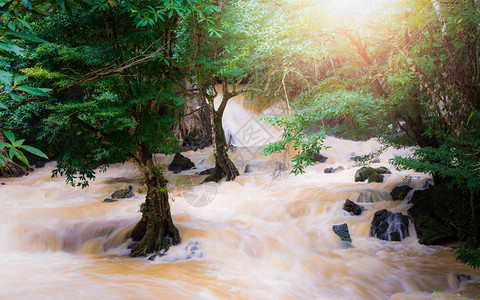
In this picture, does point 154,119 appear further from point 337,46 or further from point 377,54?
point 377,54

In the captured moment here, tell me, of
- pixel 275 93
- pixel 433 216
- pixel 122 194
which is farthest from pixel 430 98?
pixel 122 194

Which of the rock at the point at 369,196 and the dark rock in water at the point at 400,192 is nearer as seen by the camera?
the dark rock in water at the point at 400,192

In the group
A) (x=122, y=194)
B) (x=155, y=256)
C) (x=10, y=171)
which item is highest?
(x=10, y=171)

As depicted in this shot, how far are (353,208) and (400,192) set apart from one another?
1.47 m

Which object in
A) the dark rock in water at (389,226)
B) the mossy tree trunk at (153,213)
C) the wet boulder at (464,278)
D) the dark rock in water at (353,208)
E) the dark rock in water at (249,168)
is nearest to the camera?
the wet boulder at (464,278)

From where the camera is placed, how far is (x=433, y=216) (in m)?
6.23

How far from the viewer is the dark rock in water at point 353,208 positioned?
283 inches

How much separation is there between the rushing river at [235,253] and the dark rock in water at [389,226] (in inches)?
6.2

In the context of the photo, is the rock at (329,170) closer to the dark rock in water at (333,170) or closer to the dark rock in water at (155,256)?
the dark rock in water at (333,170)

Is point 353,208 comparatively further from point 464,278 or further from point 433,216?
point 464,278

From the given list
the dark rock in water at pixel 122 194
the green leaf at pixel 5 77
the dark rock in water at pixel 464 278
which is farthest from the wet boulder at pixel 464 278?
the dark rock in water at pixel 122 194

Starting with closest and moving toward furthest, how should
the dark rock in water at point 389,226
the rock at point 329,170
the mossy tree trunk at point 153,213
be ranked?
the mossy tree trunk at point 153,213, the dark rock in water at point 389,226, the rock at point 329,170

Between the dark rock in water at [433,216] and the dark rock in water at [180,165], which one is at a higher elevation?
the dark rock in water at [180,165]

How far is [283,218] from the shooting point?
772 centimetres
